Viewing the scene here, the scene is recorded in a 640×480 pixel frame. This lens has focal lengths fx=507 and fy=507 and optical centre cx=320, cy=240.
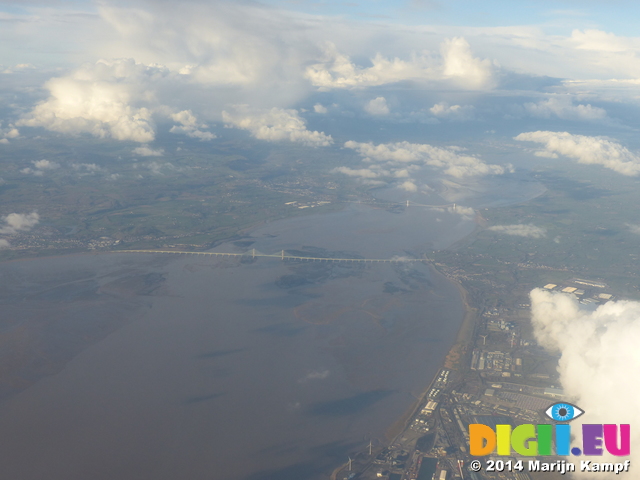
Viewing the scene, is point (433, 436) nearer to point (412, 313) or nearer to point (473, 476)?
point (473, 476)

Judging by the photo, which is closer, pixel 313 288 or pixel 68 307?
pixel 68 307

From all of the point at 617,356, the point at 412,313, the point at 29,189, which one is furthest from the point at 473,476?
the point at 29,189

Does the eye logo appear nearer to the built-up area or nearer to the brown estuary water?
the built-up area

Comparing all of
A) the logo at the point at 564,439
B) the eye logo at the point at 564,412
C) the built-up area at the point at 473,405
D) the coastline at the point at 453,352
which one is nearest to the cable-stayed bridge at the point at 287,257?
the coastline at the point at 453,352

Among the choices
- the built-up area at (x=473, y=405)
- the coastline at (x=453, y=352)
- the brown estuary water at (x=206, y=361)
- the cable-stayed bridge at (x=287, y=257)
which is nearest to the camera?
the built-up area at (x=473, y=405)

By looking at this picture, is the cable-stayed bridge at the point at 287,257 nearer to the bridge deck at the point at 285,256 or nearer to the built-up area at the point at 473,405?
the bridge deck at the point at 285,256
